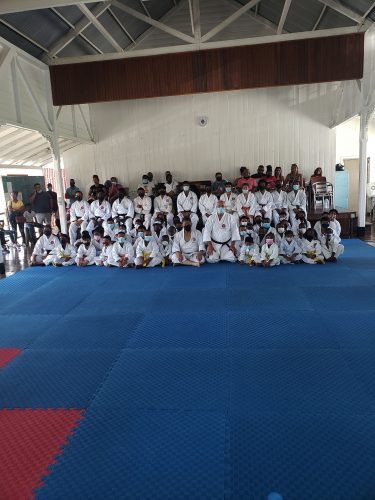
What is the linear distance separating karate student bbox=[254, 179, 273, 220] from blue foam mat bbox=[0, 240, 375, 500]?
9.82ft

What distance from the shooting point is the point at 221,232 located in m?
7.73

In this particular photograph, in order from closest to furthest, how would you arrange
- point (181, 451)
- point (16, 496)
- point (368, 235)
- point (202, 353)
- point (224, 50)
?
1. point (16, 496)
2. point (181, 451)
3. point (202, 353)
4. point (224, 50)
5. point (368, 235)

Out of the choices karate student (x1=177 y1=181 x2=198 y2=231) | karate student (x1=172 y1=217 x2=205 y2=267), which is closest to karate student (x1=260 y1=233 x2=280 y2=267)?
karate student (x1=172 y1=217 x2=205 y2=267)

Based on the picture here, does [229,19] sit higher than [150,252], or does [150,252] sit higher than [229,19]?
[229,19]

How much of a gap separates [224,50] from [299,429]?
857 centimetres

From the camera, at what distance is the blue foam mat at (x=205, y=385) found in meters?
2.20

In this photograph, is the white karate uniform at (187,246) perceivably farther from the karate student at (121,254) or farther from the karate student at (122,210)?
the karate student at (122,210)

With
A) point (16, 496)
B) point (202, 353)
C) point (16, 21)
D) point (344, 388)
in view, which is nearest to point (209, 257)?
point (202, 353)

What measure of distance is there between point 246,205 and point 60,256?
4.35 meters

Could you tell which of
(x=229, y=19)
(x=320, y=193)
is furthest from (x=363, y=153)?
(x=229, y=19)

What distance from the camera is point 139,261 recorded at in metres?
7.36

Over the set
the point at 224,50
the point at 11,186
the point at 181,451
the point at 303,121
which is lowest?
the point at 181,451

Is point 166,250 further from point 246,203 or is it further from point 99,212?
point 99,212

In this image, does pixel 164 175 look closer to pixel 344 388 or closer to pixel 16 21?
pixel 16 21
